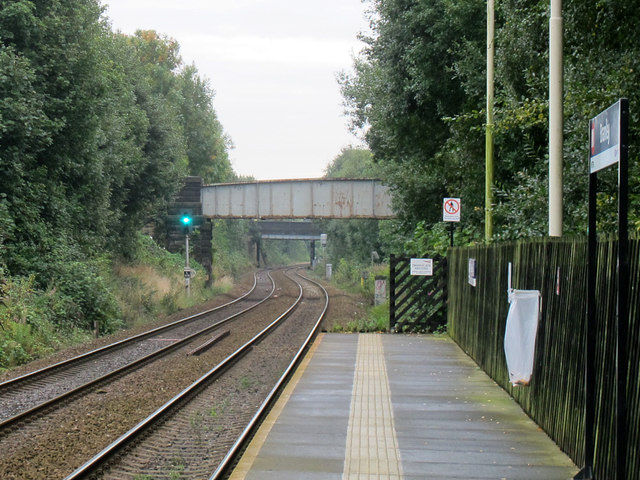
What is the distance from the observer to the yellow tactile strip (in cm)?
577

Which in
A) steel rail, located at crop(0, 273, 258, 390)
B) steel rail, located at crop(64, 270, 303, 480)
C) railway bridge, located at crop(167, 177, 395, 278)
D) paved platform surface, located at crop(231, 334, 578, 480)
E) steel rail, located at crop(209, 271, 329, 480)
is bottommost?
steel rail, located at crop(0, 273, 258, 390)

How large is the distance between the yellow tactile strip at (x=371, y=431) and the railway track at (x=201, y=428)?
3.48 feet

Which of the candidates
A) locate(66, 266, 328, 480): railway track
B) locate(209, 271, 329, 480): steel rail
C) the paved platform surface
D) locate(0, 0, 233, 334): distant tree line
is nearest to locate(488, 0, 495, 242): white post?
the paved platform surface

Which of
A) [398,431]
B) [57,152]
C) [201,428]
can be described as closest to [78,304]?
[57,152]

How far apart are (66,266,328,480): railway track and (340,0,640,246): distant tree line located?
15.1 ft

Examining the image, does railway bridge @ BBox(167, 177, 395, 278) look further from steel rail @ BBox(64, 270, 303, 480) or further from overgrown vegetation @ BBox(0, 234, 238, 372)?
steel rail @ BBox(64, 270, 303, 480)

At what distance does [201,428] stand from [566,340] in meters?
4.33

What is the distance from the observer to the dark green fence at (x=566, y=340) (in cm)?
470

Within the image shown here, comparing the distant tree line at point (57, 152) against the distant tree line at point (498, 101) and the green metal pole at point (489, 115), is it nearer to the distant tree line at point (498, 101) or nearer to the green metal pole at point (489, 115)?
the distant tree line at point (498, 101)

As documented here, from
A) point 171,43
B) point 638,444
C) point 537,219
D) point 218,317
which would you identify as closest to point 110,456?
point 638,444

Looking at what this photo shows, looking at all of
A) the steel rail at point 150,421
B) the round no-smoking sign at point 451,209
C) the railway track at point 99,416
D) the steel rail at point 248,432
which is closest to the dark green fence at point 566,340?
the steel rail at point 248,432

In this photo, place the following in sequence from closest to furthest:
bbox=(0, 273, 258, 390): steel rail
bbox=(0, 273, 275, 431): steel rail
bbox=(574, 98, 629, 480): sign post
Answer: bbox=(574, 98, 629, 480): sign post → bbox=(0, 273, 275, 431): steel rail → bbox=(0, 273, 258, 390): steel rail

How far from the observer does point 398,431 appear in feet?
23.1

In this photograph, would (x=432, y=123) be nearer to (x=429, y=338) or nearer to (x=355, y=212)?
(x=429, y=338)
